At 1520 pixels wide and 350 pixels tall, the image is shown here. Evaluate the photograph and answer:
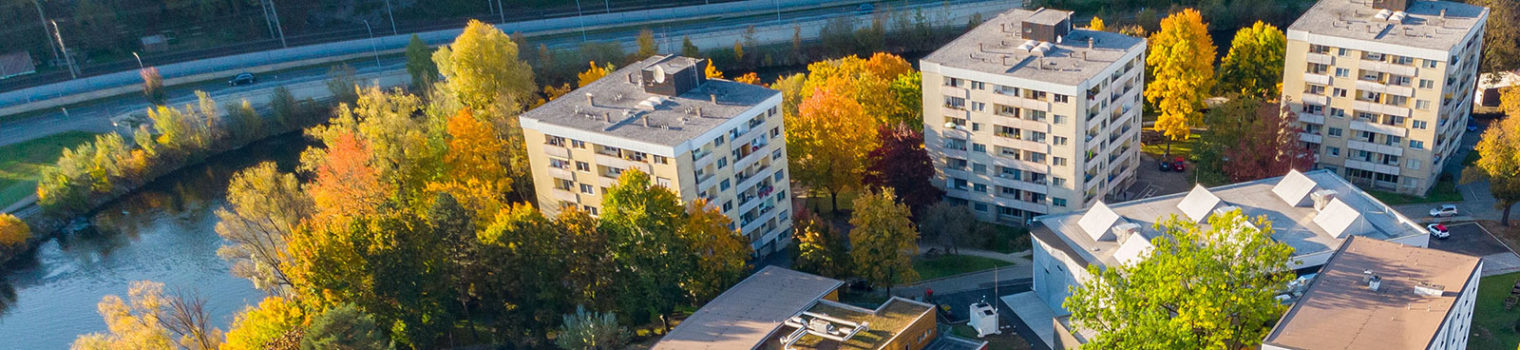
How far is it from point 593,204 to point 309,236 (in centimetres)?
1911

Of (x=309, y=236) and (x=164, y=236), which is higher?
(x=309, y=236)

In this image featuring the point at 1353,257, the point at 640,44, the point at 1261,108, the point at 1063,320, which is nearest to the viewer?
the point at 1353,257

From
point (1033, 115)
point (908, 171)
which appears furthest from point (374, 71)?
point (1033, 115)

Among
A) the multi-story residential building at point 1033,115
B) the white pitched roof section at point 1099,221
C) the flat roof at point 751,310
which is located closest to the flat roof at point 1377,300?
the white pitched roof section at point 1099,221

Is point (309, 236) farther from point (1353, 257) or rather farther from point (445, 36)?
point (445, 36)

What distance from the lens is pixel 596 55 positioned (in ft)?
432

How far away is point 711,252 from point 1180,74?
146ft

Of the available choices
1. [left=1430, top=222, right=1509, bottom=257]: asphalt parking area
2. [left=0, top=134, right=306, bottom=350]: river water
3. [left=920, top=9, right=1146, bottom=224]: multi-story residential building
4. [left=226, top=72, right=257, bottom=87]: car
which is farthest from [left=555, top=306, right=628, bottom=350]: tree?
[left=226, top=72, right=257, bottom=87]: car

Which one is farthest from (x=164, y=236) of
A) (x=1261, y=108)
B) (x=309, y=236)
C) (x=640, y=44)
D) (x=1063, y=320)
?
(x=1261, y=108)

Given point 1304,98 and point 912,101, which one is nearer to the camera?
point 1304,98

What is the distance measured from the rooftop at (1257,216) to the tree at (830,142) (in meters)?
16.5

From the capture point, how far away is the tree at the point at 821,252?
245ft

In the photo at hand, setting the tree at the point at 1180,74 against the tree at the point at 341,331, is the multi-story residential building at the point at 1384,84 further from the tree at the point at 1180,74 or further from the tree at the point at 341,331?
the tree at the point at 341,331

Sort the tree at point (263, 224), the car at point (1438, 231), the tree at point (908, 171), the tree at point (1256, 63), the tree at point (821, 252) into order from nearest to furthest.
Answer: the tree at point (821, 252) < the car at point (1438, 231) < the tree at point (263, 224) < the tree at point (908, 171) < the tree at point (1256, 63)
